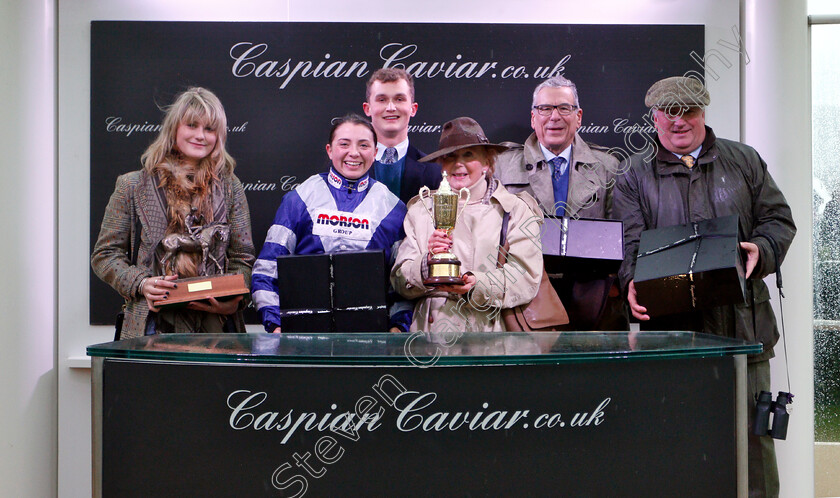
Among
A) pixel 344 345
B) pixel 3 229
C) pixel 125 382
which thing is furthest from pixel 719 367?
pixel 3 229

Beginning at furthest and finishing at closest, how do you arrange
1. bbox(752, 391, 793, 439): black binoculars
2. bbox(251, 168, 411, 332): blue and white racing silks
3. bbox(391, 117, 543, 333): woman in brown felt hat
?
1. bbox(251, 168, 411, 332): blue and white racing silks
2. bbox(391, 117, 543, 333): woman in brown felt hat
3. bbox(752, 391, 793, 439): black binoculars

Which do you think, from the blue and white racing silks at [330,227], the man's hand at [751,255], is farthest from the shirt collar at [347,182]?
the man's hand at [751,255]

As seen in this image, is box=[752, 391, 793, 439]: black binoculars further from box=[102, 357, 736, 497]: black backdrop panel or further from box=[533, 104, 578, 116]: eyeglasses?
box=[533, 104, 578, 116]: eyeglasses

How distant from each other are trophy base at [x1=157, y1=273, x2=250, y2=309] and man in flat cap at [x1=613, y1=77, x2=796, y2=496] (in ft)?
6.24

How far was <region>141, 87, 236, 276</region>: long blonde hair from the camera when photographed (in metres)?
3.86

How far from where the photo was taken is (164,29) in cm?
428

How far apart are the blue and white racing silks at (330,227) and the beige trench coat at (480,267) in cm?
20

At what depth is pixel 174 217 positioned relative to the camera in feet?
12.6

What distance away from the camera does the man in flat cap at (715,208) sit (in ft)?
12.0

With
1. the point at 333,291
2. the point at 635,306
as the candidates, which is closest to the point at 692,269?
the point at 635,306

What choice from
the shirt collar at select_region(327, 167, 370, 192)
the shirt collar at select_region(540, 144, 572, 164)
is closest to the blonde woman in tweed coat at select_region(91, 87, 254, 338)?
the shirt collar at select_region(327, 167, 370, 192)

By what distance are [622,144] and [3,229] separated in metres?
3.39

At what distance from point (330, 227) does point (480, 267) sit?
0.83 metres

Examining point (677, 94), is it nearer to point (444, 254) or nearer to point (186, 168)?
point (444, 254)
